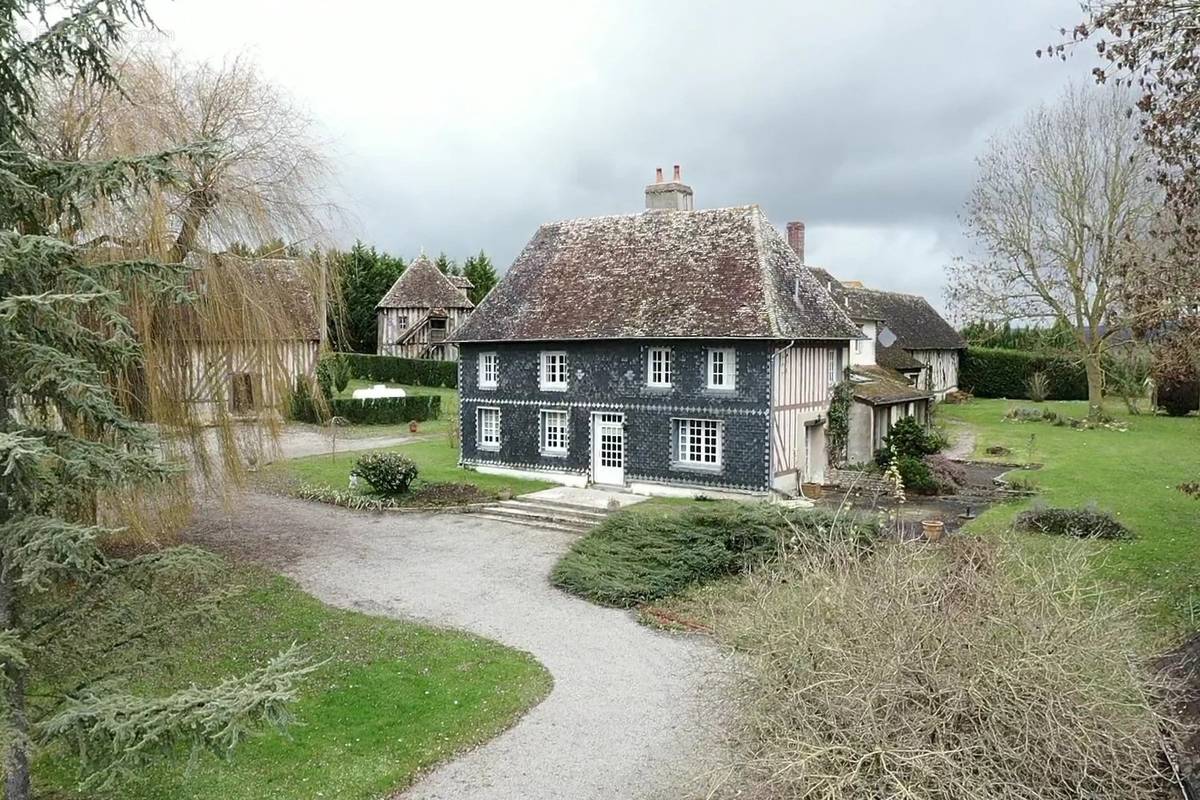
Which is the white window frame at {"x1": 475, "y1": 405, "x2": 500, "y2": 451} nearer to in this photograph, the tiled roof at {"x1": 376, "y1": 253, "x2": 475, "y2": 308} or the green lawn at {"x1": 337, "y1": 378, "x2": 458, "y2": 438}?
the green lawn at {"x1": 337, "y1": 378, "x2": 458, "y2": 438}

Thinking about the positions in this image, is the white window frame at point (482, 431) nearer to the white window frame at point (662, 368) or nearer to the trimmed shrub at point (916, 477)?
the white window frame at point (662, 368)

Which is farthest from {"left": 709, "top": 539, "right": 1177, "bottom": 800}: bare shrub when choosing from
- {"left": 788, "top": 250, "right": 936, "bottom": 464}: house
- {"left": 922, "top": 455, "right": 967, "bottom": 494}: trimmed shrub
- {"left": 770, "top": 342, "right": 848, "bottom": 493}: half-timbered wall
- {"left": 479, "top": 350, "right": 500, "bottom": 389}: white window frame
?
{"left": 479, "top": 350, "right": 500, "bottom": 389}: white window frame

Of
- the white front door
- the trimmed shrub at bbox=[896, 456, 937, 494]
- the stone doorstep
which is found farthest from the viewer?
the white front door

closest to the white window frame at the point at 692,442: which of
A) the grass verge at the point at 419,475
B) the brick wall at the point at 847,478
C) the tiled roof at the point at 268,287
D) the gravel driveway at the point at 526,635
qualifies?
the brick wall at the point at 847,478

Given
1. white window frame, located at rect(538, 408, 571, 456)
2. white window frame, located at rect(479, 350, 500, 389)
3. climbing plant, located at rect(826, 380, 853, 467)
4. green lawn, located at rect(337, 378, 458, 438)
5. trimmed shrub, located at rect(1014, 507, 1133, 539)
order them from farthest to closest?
green lawn, located at rect(337, 378, 458, 438) → white window frame, located at rect(479, 350, 500, 389) → white window frame, located at rect(538, 408, 571, 456) → climbing plant, located at rect(826, 380, 853, 467) → trimmed shrub, located at rect(1014, 507, 1133, 539)

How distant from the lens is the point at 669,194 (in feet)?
78.2

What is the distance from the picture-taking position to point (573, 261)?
78.2ft

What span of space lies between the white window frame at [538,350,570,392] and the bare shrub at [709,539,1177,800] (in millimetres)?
16550

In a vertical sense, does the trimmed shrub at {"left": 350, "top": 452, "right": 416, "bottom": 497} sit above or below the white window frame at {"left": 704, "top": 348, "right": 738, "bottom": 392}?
below

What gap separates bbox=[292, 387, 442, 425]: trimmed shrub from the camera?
3475 cm

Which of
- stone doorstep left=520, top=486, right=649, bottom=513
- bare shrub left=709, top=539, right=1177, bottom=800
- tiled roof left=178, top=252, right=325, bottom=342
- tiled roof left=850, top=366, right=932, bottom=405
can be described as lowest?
stone doorstep left=520, top=486, right=649, bottom=513

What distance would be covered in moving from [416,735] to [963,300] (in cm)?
3120

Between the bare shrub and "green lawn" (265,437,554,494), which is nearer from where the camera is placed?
the bare shrub

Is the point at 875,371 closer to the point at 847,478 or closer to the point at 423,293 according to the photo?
the point at 847,478
